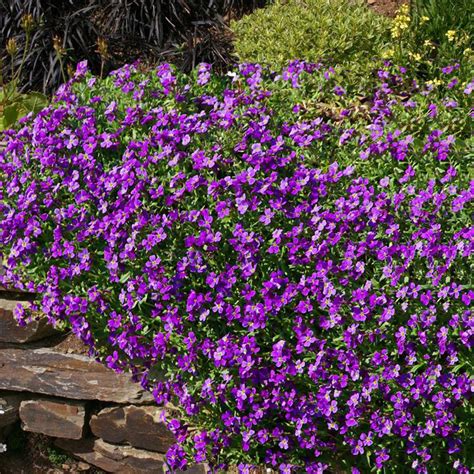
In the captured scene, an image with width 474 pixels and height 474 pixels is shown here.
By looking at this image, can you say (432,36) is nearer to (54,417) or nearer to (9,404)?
(54,417)

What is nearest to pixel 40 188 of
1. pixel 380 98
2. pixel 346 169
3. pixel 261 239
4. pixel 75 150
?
pixel 75 150

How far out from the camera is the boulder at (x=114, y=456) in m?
4.23

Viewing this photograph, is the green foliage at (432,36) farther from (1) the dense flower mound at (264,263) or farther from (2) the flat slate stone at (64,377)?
(2) the flat slate stone at (64,377)

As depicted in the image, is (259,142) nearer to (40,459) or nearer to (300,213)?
(300,213)

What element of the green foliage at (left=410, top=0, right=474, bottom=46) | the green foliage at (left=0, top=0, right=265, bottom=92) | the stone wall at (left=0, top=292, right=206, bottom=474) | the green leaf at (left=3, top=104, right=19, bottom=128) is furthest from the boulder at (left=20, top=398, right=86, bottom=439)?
the green foliage at (left=410, top=0, right=474, bottom=46)

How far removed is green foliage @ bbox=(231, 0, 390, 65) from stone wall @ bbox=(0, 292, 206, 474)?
2056 mm

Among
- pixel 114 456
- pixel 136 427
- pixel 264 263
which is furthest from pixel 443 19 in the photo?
pixel 114 456

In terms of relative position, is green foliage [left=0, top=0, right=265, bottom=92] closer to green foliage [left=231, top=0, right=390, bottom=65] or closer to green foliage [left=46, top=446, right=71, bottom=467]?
green foliage [left=231, top=0, right=390, bottom=65]

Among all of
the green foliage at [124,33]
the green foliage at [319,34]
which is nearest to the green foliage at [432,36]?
Result: the green foliage at [319,34]

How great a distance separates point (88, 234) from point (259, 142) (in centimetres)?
85

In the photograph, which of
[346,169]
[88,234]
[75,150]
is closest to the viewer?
[346,169]

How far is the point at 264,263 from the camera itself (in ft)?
11.1

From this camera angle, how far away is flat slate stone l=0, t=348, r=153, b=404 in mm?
4148

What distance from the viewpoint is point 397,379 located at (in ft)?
10.3
